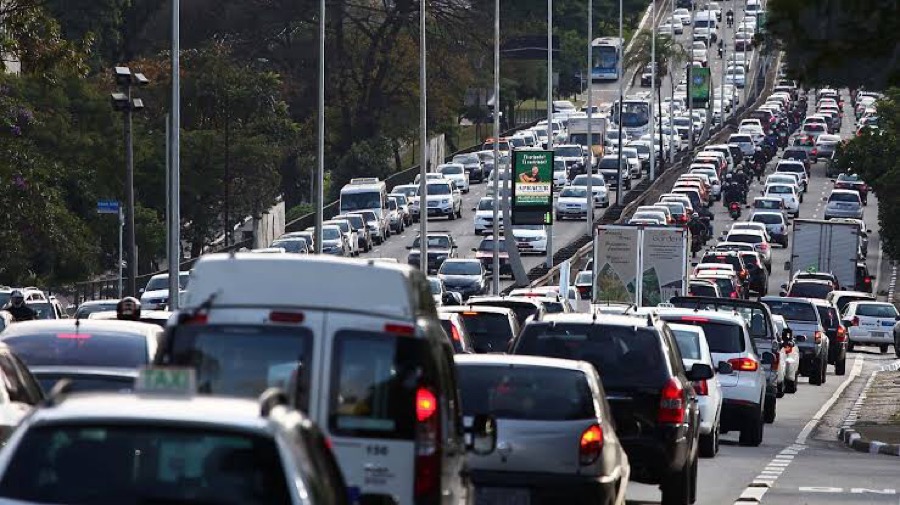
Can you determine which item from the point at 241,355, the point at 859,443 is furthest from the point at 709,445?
the point at 241,355

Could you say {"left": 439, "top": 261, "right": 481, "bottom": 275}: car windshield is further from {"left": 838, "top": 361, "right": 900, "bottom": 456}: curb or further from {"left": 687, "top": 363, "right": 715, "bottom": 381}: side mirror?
{"left": 687, "top": 363, "right": 715, "bottom": 381}: side mirror

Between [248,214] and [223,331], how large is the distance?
77600 mm

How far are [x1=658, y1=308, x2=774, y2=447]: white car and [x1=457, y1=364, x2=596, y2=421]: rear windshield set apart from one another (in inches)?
437

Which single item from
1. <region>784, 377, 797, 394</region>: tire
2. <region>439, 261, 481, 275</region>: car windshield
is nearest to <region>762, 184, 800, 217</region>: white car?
<region>439, 261, 481, 275</region>: car windshield

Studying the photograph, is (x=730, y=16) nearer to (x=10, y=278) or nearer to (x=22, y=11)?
(x=10, y=278)

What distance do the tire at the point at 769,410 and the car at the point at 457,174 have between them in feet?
241

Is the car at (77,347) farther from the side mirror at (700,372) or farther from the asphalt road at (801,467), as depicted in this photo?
the side mirror at (700,372)

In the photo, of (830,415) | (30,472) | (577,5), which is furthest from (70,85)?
(577,5)

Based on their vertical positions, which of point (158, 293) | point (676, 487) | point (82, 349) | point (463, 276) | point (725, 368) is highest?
point (82, 349)

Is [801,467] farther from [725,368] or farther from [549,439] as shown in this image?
[549,439]

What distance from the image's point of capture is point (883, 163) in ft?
200

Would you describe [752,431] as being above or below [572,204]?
below

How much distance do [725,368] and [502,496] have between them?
1054 cm

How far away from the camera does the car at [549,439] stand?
50.4 feet
